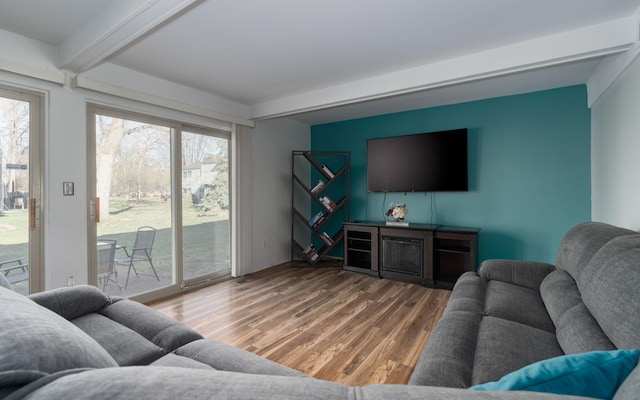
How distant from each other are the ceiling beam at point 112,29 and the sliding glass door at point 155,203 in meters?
0.60

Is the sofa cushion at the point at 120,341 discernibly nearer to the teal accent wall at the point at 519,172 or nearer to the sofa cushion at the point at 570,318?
the sofa cushion at the point at 570,318

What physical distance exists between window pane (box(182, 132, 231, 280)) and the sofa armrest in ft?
10.9

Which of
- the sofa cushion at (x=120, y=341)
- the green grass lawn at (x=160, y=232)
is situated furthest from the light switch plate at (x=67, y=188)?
the sofa cushion at (x=120, y=341)

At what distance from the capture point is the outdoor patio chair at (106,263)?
10.2 ft

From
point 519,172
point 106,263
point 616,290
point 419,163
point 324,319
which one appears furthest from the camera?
point 419,163

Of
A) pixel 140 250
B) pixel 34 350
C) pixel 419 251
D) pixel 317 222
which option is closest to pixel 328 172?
pixel 317 222

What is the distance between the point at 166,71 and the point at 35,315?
10.5 feet

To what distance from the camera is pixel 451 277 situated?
3.98 metres

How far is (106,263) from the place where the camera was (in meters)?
3.16

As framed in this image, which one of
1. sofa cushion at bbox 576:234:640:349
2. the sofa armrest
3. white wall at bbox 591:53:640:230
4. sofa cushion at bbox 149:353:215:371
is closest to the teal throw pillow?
sofa cushion at bbox 576:234:640:349

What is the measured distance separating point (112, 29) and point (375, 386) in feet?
8.67

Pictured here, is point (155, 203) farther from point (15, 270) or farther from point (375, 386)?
point (375, 386)

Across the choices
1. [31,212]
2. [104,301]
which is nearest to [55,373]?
[104,301]

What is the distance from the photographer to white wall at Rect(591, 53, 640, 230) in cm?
223
